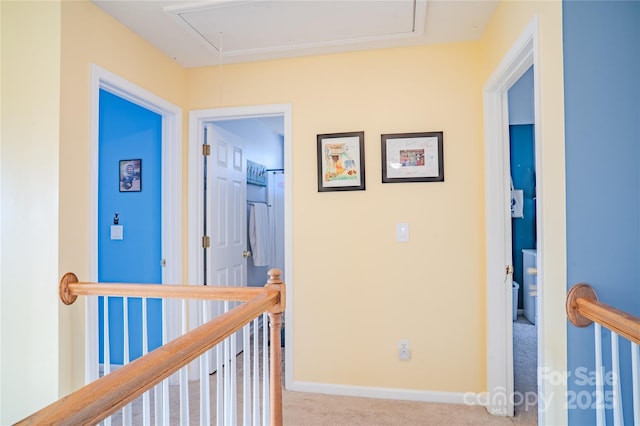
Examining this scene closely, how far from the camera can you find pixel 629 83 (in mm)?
1251

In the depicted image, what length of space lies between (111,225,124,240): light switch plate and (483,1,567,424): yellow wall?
9.29 ft

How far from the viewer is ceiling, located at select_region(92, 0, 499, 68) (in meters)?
1.94

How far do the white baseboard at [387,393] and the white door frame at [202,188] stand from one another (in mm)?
151

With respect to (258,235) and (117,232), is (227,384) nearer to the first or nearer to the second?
(117,232)

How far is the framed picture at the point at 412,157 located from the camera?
2361 millimetres

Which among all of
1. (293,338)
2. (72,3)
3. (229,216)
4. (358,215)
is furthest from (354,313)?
(72,3)

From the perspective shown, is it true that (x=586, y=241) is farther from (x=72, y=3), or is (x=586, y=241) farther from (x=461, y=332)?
(x=72, y=3)

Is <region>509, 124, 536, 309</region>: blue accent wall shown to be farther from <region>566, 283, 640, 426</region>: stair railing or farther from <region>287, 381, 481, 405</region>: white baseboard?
<region>566, 283, 640, 426</region>: stair railing

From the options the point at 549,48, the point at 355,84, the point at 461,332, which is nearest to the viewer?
the point at 549,48

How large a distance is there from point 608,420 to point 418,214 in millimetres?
1405

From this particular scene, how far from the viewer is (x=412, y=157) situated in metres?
2.39

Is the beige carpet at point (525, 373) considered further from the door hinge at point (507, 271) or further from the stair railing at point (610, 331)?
the stair railing at point (610, 331)

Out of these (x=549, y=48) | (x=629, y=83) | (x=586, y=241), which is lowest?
(x=586, y=241)

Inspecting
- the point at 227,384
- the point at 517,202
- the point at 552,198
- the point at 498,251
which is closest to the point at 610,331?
the point at 552,198
